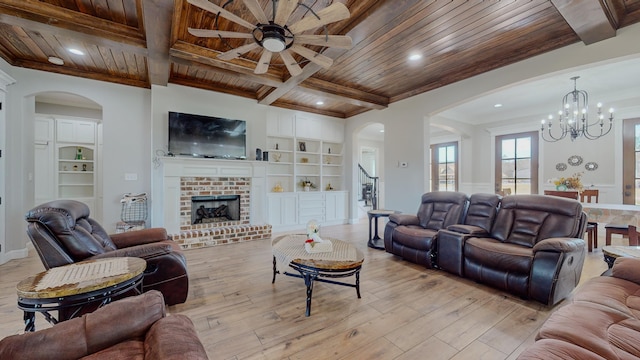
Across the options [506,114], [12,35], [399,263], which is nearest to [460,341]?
[399,263]

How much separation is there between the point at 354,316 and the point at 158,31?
3391 mm

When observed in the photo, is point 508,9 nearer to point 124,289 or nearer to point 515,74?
point 515,74

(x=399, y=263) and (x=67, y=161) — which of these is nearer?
(x=399, y=263)

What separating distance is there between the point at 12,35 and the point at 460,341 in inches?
221

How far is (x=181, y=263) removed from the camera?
93.6 inches

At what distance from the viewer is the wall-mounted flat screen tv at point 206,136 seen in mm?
4523

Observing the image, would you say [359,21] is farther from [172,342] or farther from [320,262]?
[172,342]

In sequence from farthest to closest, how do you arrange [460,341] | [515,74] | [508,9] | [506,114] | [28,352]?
[506,114] → [515,74] → [508,9] → [460,341] → [28,352]

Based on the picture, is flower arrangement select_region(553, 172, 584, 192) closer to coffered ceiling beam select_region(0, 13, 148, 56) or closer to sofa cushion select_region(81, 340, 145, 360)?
sofa cushion select_region(81, 340, 145, 360)

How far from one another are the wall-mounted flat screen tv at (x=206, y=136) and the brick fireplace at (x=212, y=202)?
178 mm

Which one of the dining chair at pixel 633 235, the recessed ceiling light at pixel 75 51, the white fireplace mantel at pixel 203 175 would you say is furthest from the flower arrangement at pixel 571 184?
the recessed ceiling light at pixel 75 51

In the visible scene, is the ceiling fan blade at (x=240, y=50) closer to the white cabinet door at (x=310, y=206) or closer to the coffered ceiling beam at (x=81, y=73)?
the coffered ceiling beam at (x=81, y=73)

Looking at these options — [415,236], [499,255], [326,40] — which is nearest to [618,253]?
[499,255]

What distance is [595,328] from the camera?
1220 millimetres
